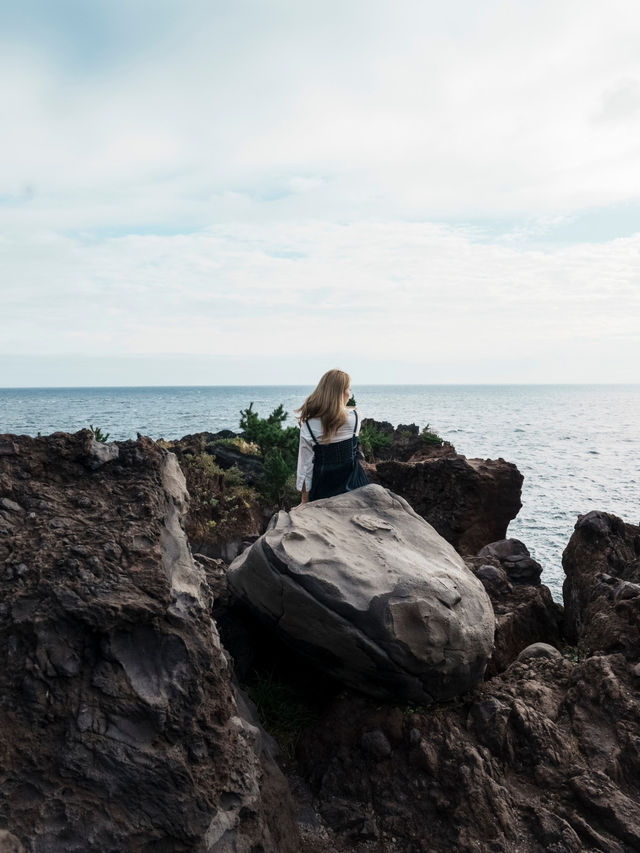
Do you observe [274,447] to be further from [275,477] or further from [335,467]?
[335,467]

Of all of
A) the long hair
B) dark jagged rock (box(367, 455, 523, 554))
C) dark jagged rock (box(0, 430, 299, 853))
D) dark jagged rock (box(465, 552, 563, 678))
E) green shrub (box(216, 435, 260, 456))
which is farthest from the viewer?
green shrub (box(216, 435, 260, 456))

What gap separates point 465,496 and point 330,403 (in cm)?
489

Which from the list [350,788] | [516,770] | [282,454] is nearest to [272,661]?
[350,788]

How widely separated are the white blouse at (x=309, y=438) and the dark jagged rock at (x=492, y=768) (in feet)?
9.66

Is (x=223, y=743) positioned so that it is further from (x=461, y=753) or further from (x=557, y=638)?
(x=557, y=638)

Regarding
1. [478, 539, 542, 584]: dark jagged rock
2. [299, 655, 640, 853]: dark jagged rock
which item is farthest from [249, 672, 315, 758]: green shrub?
[478, 539, 542, 584]: dark jagged rock

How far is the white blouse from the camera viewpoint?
24.7 feet

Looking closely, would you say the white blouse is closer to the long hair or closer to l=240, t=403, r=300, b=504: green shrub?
the long hair

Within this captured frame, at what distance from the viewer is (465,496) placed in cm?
1128

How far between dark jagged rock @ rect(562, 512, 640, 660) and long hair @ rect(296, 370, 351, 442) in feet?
11.1

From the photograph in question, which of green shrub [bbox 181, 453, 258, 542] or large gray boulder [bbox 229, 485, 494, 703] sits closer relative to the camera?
large gray boulder [bbox 229, 485, 494, 703]

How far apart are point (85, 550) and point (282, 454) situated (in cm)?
1005

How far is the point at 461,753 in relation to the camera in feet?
15.6

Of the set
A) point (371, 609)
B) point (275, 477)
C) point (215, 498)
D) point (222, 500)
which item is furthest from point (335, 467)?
point (275, 477)
